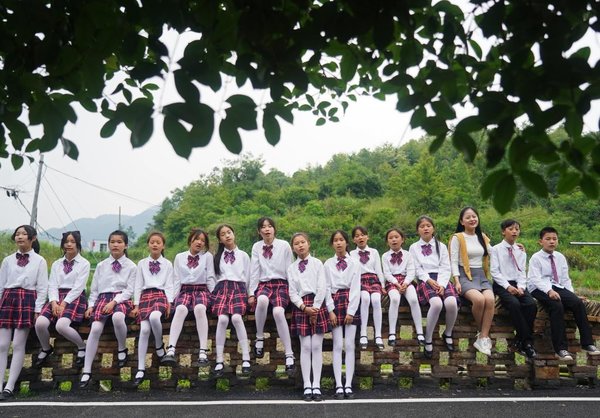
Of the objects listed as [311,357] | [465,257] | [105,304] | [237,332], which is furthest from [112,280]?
[465,257]

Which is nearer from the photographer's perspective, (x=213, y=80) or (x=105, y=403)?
(x=213, y=80)

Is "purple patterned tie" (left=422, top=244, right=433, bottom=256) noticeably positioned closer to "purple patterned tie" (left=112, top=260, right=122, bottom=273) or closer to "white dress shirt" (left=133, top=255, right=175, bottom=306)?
"white dress shirt" (left=133, top=255, right=175, bottom=306)

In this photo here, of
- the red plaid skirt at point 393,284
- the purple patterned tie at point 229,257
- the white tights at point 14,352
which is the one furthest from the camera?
the purple patterned tie at point 229,257

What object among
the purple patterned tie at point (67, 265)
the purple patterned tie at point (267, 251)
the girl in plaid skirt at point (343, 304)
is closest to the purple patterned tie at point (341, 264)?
the girl in plaid skirt at point (343, 304)

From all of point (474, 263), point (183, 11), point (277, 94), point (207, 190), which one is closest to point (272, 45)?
point (277, 94)

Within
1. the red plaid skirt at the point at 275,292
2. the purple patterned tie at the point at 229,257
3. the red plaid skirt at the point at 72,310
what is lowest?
the red plaid skirt at the point at 72,310

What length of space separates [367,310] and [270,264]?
1008 mm

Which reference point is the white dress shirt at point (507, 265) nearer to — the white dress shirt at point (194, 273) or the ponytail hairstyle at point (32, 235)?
the white dress shirt at point (194, 273)

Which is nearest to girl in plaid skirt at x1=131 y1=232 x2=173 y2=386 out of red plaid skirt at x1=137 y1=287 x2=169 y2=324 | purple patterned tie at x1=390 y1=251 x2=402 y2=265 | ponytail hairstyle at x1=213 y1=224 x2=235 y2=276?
red plaid skirt at x1=137 y1=287 x2=169 y2=324

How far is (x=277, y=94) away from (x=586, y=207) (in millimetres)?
Answer: 21943

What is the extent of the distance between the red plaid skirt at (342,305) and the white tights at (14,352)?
2825mm

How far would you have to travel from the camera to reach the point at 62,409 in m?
4.29

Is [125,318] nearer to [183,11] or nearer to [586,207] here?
[183,11]

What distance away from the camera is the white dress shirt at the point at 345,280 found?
478 cm
